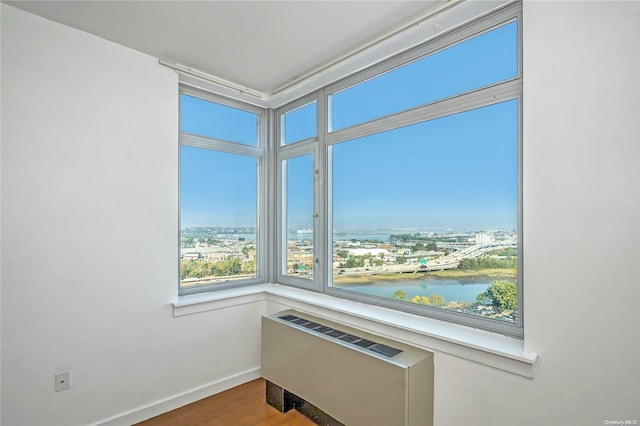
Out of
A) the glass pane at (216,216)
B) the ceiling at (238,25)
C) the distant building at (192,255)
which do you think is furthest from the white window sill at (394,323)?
the ceiling at (238,25)

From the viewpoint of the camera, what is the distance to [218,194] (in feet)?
9.73

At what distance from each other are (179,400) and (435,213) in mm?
2340

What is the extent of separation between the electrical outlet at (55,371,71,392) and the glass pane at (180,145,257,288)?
908 millimetres

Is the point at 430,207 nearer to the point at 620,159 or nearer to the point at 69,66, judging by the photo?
the point at 620,159

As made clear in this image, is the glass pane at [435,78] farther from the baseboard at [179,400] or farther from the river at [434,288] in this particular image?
the baseboard at [179,400]

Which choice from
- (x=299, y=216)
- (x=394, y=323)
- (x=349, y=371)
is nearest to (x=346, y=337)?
(x=349, y=371)

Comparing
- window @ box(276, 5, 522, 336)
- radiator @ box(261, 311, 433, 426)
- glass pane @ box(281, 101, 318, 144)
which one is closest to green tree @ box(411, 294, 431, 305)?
window @ box(276, 5, 522, 336)

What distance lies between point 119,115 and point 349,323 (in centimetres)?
216

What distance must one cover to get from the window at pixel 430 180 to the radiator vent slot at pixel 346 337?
0.32 meters

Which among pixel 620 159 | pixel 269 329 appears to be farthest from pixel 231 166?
pixel 620 159

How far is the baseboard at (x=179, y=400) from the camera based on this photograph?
224 centimetres

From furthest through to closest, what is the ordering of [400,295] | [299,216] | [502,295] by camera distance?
[299,216]
[400,295]
[502,295]

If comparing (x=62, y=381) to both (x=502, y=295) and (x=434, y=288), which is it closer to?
(x=434, y=288)

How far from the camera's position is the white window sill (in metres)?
1.59
